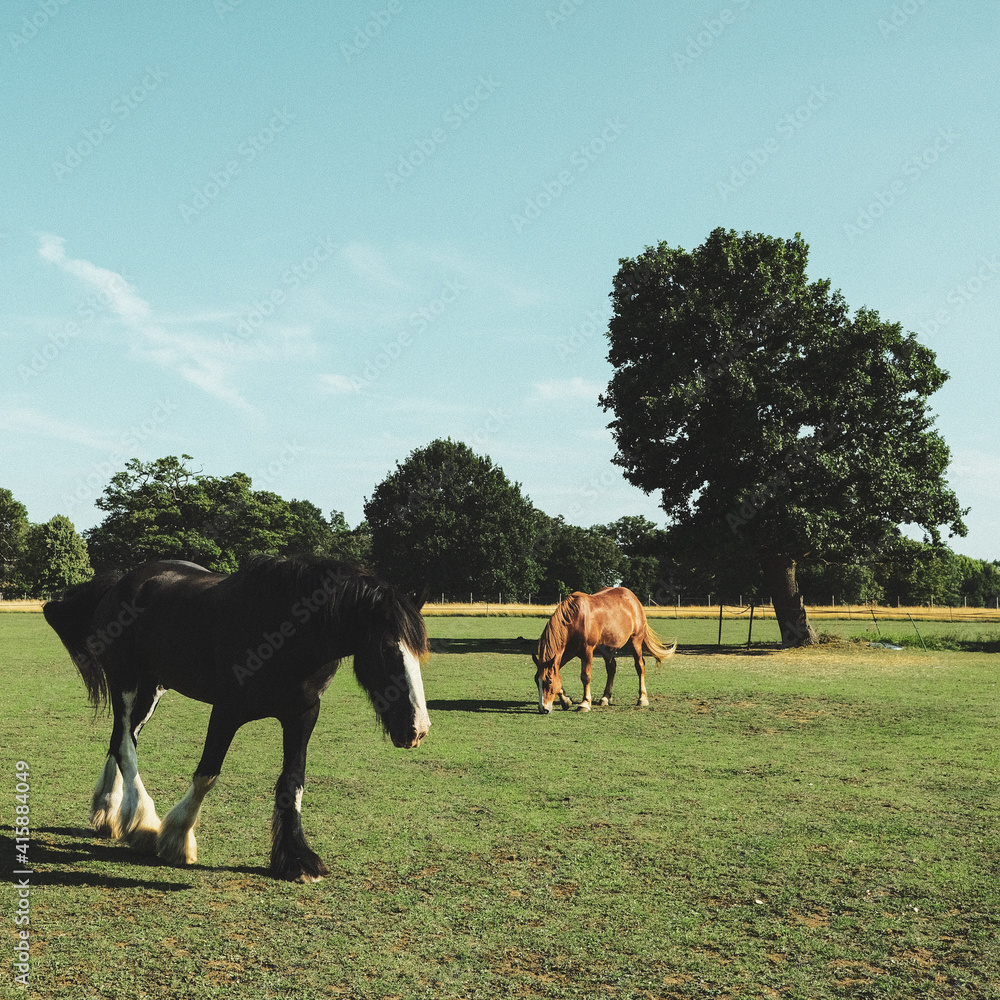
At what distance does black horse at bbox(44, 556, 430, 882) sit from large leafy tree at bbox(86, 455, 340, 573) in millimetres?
70322

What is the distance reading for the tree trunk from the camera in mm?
29609

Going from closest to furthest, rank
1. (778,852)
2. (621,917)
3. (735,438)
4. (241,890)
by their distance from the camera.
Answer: (621,917), (241,890), (778,852), (735,438)

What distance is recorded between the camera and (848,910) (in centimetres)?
510

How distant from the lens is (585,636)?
14.1 metres

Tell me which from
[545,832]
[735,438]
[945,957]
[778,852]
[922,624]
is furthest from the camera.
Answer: [922,624]

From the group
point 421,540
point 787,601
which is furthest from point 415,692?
point 421,540

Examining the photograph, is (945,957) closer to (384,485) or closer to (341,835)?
(341,835)

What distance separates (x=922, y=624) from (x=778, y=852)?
4725cm

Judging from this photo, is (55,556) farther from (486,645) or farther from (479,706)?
(479,706)

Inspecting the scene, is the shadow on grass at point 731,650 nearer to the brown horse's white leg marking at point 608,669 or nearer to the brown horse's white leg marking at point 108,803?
the brown horse's white leg marking at point 608,669

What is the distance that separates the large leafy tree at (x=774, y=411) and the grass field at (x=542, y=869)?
15.3 m

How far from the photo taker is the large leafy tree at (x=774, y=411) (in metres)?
26.9

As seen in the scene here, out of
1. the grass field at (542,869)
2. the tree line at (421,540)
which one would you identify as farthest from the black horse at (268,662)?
the tree line at (421,540)

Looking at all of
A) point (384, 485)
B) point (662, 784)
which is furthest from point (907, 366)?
point (384, 485)
